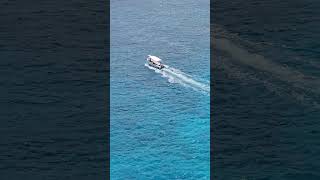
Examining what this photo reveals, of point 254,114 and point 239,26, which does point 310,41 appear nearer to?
point 239,26

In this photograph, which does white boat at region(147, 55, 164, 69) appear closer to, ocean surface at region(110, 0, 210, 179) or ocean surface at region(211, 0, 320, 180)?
ocean surface at region(110, 0, 210, 179)

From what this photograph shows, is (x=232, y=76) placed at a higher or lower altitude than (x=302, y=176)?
higher

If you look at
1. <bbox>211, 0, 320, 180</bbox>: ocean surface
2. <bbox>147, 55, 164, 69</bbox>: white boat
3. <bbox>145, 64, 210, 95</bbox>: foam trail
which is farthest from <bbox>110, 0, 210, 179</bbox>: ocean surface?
<bbox>211, 0, 320, 180</bbox>: ocean surface
